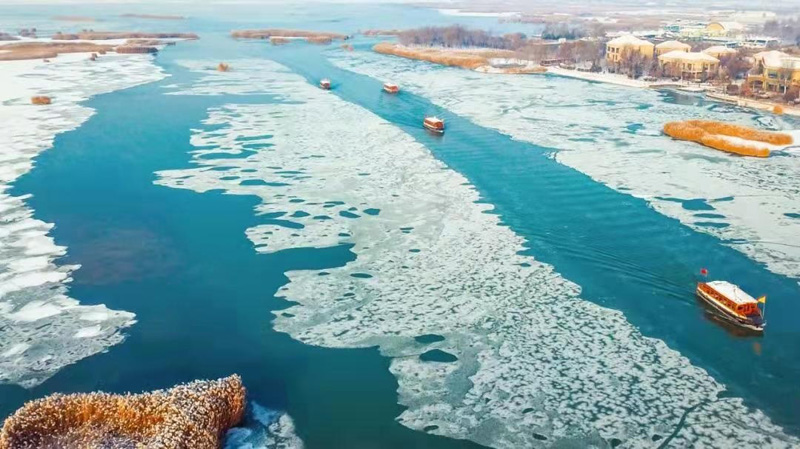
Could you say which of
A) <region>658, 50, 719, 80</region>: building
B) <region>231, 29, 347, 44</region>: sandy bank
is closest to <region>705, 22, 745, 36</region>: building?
<region>658, 50, 719, 80</region>: building

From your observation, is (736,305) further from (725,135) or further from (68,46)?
(68,46)

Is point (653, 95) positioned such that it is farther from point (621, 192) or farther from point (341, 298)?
point (341, 298)

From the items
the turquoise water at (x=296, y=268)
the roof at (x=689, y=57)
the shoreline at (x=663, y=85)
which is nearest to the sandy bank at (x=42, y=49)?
the turquoise water at (x=296, y=268)

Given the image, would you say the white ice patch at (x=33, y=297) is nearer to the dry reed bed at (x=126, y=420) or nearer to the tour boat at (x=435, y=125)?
the dry reed bed at (x=126, y=420)

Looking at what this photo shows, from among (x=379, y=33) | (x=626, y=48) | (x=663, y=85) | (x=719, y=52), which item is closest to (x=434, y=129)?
(x=663, y=85)

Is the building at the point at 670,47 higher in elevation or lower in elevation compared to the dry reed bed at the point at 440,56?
higher

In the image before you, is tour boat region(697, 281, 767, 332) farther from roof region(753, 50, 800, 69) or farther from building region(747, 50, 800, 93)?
roof region(753, 50, 800, 69)
